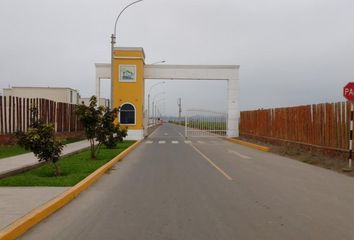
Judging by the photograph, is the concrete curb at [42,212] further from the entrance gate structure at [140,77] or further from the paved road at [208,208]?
the entrance gate structure at [140,77]

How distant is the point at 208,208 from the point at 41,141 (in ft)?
19.8

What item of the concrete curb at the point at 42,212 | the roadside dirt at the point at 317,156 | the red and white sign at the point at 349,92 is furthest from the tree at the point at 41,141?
the red and white sign at the point at 349,92

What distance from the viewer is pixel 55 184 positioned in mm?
A: 11328

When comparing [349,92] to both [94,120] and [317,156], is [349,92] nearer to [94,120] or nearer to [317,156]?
[317,156]

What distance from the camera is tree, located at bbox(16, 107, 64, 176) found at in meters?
12.8

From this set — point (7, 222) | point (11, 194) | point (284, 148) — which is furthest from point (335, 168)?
point (7, 222)

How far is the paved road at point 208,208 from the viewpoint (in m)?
7.08

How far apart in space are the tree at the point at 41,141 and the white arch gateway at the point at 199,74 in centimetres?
2931

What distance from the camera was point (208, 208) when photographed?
896 cm

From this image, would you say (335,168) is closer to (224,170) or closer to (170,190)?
(224,170)

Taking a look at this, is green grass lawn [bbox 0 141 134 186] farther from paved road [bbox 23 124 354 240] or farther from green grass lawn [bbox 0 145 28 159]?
green grass lawn [bbox 0 145 28 159]

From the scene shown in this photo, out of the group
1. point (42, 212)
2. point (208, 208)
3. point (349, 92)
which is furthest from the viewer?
point (349, 92)

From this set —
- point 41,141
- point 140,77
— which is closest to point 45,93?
point 140,77

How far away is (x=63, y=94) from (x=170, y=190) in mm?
41729
